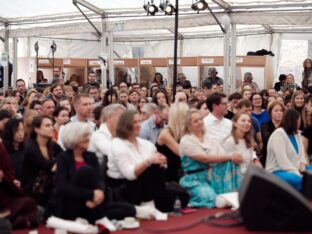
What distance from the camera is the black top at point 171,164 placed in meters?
6.29

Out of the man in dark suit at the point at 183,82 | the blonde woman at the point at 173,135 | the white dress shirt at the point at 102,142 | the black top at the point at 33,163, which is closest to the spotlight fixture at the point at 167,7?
the man in dark suit at the point at 183,82

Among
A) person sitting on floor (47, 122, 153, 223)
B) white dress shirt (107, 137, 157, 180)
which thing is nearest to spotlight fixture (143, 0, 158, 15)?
white dress shirt (107, 137, 157, 180)

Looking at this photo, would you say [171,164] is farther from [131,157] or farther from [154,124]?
[131,157]

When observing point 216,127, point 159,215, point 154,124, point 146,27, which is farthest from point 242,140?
point 146,27

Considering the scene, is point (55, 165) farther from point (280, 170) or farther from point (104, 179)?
point (280, 170)

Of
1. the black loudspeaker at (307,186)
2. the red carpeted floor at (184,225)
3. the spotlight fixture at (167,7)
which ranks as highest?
the spotlight fixture at (167,7)

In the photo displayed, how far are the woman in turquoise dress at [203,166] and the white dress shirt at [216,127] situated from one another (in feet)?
1.39

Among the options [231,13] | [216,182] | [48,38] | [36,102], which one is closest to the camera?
[216,182]

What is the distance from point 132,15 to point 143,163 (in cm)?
836

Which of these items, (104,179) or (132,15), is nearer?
(104,179)

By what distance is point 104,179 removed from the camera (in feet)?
18.3

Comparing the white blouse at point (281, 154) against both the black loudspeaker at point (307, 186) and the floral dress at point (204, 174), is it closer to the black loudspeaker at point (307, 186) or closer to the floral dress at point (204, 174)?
the black loudspeaker at point (307, 186)

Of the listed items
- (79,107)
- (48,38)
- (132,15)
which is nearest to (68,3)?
(132,15)

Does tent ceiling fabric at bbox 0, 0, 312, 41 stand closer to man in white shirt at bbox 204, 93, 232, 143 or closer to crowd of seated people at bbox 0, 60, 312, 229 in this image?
crowd of seated people at bbox 0, 60, 312, 229
